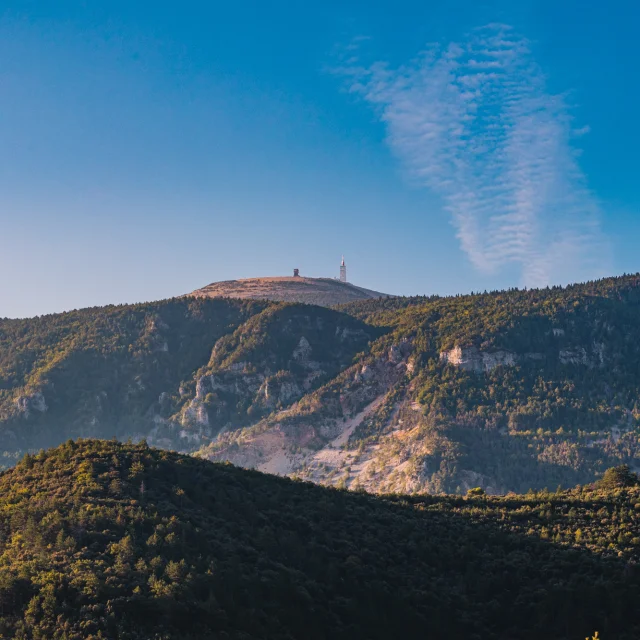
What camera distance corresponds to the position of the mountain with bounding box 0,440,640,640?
238 ft

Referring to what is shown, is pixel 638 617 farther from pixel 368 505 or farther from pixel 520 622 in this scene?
pixel 368 505

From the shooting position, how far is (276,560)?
3474 inches

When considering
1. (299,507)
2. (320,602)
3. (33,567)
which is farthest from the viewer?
(299,507)

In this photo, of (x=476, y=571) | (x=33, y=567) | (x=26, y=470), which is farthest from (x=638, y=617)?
(x=26, y=470)

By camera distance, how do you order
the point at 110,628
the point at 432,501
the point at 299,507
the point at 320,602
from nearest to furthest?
1. the point at 110,628
2. the point at 320,602
3. the point at 299,507
4. the point at 432,501

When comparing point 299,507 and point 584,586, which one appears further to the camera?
point 299,507

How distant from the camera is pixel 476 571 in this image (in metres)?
92.9

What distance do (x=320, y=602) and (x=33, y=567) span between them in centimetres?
2356

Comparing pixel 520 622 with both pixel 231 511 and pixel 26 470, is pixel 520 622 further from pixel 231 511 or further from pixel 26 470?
pixel 26 470

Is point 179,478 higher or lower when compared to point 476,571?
higher

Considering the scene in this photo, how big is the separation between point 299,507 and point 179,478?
523 inches

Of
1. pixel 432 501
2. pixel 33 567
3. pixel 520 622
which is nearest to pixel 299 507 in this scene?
pixel 432 501

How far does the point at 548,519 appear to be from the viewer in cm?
10725

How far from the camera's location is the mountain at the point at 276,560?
238ft
